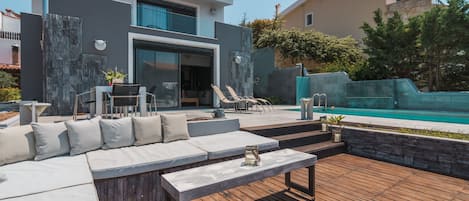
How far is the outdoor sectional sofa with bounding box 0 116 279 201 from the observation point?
6.85ft

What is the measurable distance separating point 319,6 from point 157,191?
17.9 metres

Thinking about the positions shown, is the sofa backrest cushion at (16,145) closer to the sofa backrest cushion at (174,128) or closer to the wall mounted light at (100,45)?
the sofa backrest cushion at (174,128)

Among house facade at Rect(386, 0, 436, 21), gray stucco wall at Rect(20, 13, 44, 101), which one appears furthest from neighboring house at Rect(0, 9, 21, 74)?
house facade at Rect(386, 0, 436, 21)

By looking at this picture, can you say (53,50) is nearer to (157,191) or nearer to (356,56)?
(157,191)

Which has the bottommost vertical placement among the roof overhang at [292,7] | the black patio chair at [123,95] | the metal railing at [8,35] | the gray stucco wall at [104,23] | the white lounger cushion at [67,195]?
the white lounger cushion at [67,195]

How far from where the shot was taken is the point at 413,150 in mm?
4152

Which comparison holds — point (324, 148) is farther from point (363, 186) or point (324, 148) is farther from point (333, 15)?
point (333, 15)

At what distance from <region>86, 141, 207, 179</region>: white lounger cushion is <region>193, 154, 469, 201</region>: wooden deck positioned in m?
0.56

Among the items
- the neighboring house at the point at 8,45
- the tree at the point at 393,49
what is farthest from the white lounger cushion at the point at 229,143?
the neighboring house at the point at 8,45

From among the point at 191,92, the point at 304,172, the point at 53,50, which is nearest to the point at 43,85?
the point at 53,50

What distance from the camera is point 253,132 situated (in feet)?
15.0

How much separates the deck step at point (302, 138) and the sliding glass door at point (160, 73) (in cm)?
519

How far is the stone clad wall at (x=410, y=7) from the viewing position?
46.0ft

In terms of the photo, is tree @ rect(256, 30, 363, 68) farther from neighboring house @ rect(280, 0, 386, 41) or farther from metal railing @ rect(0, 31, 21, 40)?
metal railing @ rect(0, 31, 21, 40)
